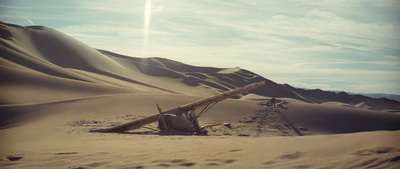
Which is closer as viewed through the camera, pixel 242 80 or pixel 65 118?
pixel 65 118

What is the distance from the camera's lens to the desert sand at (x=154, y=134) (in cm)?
517

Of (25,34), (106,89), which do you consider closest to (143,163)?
(106,89)

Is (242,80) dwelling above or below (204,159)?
above

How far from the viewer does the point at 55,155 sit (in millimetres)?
6387

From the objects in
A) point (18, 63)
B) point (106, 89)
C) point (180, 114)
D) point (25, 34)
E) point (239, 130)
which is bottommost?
point (239, 130)

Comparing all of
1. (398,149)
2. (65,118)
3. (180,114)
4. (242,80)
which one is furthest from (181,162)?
(242,80)

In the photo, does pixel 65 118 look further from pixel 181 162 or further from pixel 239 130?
pixel 181 162

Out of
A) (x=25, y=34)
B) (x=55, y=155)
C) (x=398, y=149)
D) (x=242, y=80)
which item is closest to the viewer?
(x=398, y=149)

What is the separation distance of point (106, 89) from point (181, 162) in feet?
80.1

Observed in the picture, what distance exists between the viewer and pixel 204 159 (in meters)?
5.53

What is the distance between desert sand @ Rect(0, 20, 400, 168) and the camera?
5.17m

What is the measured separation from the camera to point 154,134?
11555 mm

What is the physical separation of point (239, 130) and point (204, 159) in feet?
30.9

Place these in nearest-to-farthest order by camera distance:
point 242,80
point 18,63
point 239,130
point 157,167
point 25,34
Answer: point 157,167, point 239,130, point 18,63, point 25,34, point 242,80
